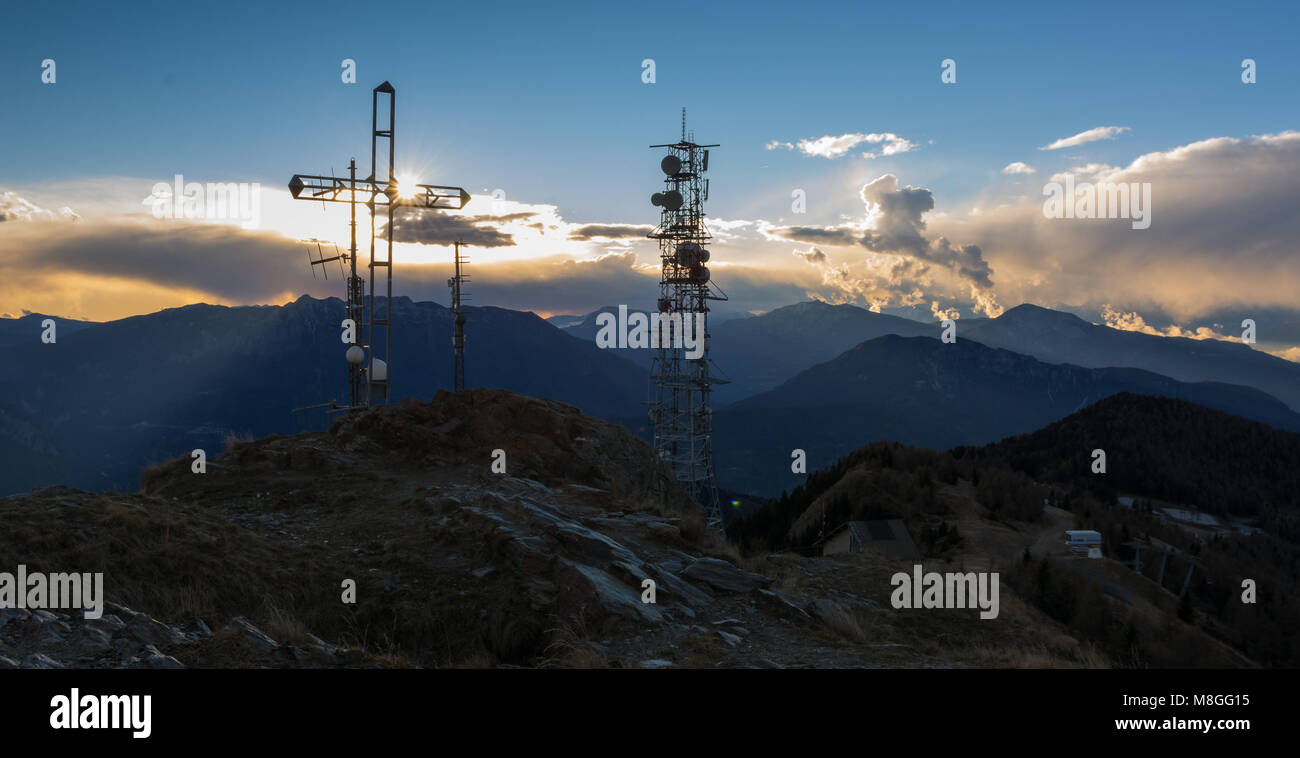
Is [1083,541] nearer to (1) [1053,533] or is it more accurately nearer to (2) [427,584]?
(1) [1053,533]

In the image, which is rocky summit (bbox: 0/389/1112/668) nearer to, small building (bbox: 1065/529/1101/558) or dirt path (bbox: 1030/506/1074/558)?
dirt path (bbox: 1030/506/1074/558)

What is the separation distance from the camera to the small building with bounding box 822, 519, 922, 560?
30844 millimetres

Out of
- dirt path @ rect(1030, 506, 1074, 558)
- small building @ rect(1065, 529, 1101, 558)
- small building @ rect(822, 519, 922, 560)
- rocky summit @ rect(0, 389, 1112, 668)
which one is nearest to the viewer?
rocky summit @ rect(0, 389, 1112, 668)

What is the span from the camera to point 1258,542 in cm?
6406

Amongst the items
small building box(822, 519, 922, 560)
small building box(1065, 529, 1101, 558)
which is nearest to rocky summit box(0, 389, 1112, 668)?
small building box(822, 519, 922, 560)

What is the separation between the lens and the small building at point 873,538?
3084 centimetres

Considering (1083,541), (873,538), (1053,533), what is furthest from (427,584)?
(1053,533)

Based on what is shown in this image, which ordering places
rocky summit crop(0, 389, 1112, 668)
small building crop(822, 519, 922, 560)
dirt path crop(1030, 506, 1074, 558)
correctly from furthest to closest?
dirt path crop(1030, 506, 1074, 558)
small building crop(822, 519, 922, 560)
rocky summit crop(0, 389, 1112, 668)

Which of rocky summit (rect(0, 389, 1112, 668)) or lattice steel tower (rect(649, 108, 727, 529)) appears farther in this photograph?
lattice steel tower (rect(649, 108, 727, 529))

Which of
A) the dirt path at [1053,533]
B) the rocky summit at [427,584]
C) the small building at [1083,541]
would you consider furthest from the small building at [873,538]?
the rocky summit at [427,584]

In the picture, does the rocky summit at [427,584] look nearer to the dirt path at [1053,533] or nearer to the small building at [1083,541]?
the dirt path at [1053,533]

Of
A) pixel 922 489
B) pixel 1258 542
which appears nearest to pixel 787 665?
pixel 922 489
